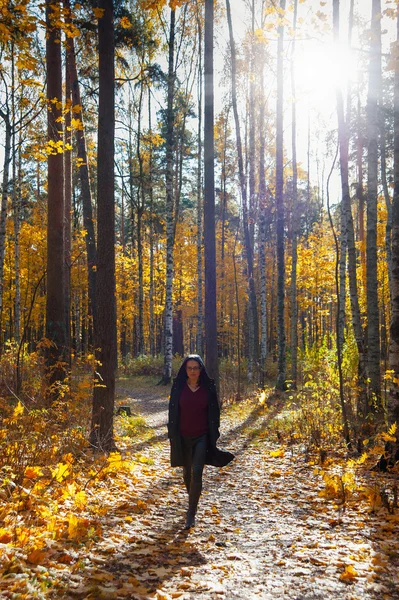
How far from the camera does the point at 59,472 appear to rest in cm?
439

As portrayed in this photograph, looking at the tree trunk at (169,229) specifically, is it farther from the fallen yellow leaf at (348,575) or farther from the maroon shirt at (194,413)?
the fallen yellow leaf at (348,575)

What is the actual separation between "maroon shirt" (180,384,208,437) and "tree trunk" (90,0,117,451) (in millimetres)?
2537

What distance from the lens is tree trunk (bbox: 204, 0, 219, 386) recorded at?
11672mm

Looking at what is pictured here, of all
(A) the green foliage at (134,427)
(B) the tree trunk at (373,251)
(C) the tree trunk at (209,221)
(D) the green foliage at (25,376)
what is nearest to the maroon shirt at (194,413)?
(D) the green foliage at (25,376)

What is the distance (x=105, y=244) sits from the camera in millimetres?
7332

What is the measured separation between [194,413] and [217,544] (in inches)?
51.5

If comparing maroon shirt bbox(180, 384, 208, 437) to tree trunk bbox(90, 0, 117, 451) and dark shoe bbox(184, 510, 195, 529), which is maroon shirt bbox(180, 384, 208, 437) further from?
tree trunk bbox(90, 0, 117, 451)

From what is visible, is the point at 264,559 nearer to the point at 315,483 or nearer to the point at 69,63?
the point at 315,483

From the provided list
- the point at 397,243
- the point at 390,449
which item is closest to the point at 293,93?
the point at 397,243

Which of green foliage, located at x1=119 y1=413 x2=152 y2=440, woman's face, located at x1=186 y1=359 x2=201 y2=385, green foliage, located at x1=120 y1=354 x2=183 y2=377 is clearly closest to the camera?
woman's face, located at x1=186 y1=359 x2=201 y2=385

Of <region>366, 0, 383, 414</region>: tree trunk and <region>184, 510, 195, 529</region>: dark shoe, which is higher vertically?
<region>366, 0, 383, 414</region>: tree trunk

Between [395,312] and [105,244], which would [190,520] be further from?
[105,244]

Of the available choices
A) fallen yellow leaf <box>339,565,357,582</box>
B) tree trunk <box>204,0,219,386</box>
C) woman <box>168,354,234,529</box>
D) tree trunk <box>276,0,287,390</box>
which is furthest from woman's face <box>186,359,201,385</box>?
tree trunk <box>276,0,287,390</box>

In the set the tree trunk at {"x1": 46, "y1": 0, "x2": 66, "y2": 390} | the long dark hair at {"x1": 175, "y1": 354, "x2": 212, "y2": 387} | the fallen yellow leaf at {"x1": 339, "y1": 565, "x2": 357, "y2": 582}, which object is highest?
the tree trunk at {"x1": 46, "y1": 0, "x2": 66, "y2": 390}
